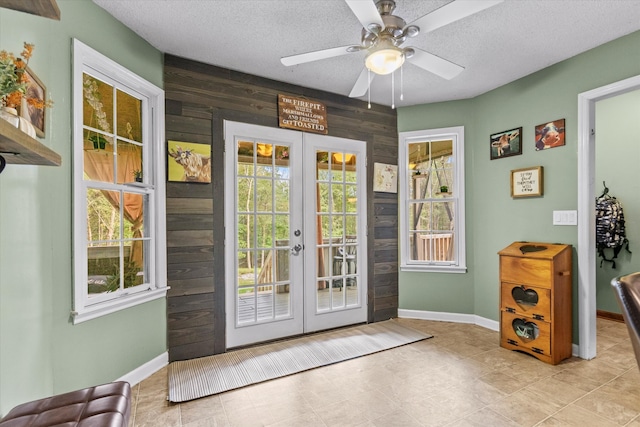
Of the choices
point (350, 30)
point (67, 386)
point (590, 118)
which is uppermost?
point (350, 30)

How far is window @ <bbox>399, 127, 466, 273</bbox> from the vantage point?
3861 mm

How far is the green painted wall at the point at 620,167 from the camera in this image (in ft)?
12.2

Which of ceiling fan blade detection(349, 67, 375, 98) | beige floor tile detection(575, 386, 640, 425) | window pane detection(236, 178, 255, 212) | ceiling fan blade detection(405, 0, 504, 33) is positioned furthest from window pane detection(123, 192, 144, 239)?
beige floor tile detection(575, 386, 640, 425)

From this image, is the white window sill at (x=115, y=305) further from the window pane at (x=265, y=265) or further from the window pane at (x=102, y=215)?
the window pane at (x=265, y=265)

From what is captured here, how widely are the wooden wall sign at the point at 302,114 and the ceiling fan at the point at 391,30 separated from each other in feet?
3.50

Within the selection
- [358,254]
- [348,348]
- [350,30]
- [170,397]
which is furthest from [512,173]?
[170,397]

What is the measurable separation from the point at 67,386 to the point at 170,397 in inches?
23.9

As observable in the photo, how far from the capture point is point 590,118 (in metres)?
2.78

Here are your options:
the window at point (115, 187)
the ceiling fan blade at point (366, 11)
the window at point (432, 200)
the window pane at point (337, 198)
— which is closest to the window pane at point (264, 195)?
the window pane at point (337, 198)

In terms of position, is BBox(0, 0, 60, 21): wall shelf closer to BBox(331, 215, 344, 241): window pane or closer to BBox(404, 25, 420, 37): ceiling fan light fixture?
BBox(404, 25, 420, 37): ceiling fan light fixture

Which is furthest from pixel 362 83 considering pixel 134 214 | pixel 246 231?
pixel 134 214

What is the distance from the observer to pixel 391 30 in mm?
1985

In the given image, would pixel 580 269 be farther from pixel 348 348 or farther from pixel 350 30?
pixel 350 30

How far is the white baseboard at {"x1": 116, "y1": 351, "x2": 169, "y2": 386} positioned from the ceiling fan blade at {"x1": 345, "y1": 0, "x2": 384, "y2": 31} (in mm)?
2849
